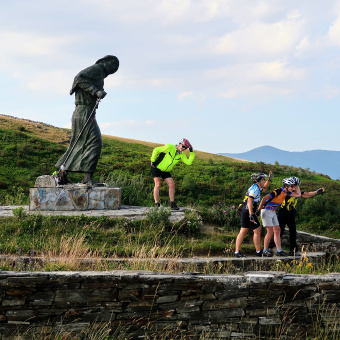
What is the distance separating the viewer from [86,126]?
1223cm

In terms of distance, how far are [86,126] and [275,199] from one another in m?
5.54

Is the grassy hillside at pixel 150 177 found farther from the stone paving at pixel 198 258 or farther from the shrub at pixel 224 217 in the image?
the shrub at pixel 224 217

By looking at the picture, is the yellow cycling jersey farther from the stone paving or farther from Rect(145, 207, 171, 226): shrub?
Rect(145, 207, 171, 226): shrub

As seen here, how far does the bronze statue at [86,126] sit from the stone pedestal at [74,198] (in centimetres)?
41

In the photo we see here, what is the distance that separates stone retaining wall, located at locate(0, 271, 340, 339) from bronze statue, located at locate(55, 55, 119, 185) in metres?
7.04

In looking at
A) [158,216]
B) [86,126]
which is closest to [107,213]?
[158,216]

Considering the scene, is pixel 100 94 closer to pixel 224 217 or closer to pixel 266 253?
pixel 224 217

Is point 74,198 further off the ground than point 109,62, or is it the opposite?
point 109,62

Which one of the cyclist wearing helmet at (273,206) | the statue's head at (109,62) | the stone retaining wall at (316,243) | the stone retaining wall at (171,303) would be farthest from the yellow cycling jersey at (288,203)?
the statue's head at (109,62)

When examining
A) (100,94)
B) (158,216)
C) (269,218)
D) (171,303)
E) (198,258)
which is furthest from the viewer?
(100,94)

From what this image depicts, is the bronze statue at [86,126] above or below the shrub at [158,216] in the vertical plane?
above

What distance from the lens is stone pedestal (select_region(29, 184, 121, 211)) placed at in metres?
11.6

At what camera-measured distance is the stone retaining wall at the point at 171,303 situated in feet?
16.7

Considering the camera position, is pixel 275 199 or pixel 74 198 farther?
pixel 74 198
